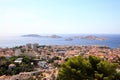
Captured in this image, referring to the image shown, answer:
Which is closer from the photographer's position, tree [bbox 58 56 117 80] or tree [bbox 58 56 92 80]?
tree [bbox 58 56 117 80]

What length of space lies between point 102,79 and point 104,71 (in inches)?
12.6

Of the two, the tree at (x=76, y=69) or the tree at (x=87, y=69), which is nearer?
the tree at (x=87, y=69)

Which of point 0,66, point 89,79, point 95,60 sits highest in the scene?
point 95,60

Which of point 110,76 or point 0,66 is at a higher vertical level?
point 110,76

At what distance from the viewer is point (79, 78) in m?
7.21

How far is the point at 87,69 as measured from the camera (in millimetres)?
7328

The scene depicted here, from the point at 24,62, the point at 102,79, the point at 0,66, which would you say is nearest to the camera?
the point at 102,79

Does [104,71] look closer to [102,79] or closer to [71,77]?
[102,79]

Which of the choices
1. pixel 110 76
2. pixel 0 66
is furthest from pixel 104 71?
pixel 0 66

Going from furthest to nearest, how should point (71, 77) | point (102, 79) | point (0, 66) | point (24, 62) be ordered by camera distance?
1. point (24, 62)
2. point (0, 66)
3. point (71, 77)
4. point (102, 79)

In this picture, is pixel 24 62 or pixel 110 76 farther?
pixel 24 62

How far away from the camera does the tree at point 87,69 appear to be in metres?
7.07

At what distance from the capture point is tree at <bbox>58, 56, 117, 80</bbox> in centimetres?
707

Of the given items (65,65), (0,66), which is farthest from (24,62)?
(65,65)
